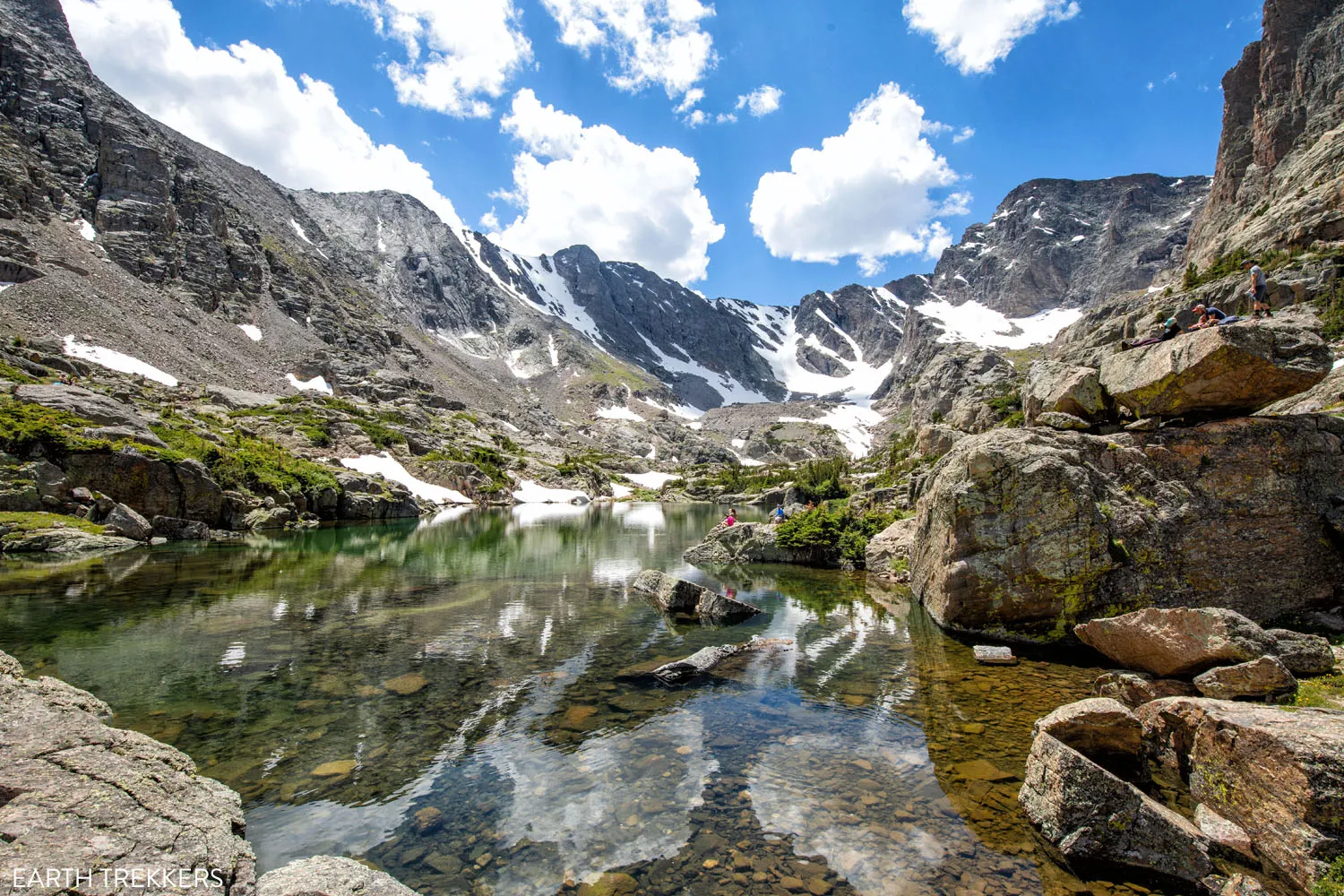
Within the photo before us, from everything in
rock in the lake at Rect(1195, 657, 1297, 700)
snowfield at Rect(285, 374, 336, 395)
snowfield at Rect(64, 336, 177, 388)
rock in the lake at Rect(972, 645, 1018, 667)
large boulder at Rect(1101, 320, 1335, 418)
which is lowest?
rock in the lake at Rect(972, 645, 1018, 667)

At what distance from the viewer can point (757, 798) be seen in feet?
25.0

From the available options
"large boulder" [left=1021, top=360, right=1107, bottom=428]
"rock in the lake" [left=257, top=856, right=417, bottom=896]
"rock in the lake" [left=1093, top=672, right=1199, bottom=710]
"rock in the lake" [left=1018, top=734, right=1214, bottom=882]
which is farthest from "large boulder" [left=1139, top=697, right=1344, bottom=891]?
"large boulder" [left=1021, top=360, right=1107, bottom=428]

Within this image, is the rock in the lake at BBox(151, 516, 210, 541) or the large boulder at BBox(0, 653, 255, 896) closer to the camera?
the large boulder at BBox(0, 653, 255, 896)

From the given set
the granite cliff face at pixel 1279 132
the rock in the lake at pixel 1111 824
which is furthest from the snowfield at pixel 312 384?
the granite cliff face at pixel 1279 132

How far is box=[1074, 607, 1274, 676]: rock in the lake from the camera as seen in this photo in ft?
28.1

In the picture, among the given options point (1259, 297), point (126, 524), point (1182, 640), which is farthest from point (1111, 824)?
point (126, 524)

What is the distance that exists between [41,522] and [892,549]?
130ft

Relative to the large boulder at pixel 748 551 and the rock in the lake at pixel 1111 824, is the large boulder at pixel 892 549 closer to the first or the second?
the large boulder at pixel 748 551

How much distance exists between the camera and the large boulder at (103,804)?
12.9 ft

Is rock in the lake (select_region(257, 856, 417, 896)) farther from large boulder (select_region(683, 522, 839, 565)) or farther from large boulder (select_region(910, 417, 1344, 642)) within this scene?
large boulder (select_region(683, 522, 839, 565))

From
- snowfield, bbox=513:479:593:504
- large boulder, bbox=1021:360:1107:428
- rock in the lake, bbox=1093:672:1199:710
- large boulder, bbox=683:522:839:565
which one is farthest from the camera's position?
snowfield, bbox=513:479:593:504

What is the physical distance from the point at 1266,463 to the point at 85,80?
658 ft

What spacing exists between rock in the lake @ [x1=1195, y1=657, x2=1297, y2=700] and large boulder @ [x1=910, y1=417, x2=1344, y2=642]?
15.0 feet

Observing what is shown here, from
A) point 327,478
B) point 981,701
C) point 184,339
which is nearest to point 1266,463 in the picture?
point 981,701
